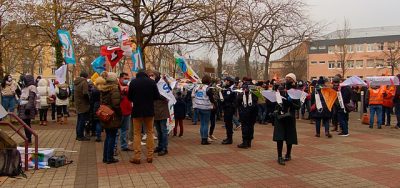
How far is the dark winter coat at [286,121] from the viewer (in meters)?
7.92

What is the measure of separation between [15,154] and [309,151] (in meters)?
6.33

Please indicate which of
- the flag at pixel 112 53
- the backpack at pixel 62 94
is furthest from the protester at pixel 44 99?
the flag at pixel 112 53

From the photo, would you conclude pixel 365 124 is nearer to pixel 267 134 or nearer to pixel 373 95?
pixel 373 95

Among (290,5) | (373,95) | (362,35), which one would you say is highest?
(362,35)

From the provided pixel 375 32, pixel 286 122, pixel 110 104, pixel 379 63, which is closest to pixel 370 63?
pixel 379 63

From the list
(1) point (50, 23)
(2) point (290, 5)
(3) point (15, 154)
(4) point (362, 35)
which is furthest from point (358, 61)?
(3) point (15, 154)

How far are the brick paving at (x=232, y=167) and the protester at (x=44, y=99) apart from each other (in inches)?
134

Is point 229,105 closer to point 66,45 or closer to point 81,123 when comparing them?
point 81,123

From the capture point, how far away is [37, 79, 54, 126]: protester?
45.2 feet

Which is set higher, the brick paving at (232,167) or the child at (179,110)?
the child at (179,110)

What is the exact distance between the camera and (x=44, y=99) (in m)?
13.8

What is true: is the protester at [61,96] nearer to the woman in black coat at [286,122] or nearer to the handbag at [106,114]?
the handbag at [106,114]

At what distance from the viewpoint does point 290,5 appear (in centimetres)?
2539

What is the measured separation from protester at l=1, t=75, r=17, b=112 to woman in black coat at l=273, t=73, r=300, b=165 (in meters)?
8.85
